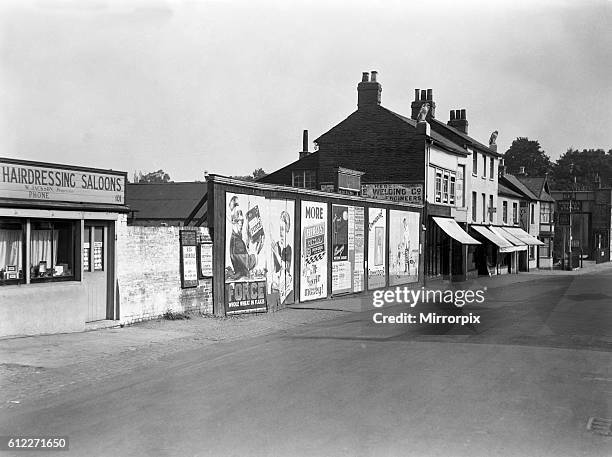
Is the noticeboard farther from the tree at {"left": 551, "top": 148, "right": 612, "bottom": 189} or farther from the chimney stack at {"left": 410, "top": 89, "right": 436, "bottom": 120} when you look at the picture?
the tree at {"left": 551, "top": 148, "right": 612, "bottom": 189}

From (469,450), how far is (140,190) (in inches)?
2192

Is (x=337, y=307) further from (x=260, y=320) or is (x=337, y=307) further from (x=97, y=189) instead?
(x=97, y=189)

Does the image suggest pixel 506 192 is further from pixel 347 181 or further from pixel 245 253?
pixel 245 253

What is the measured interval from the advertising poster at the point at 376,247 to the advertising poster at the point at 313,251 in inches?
175

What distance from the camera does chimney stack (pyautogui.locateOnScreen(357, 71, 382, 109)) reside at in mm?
36562

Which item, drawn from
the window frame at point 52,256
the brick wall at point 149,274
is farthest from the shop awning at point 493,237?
the window frame at point 52,256

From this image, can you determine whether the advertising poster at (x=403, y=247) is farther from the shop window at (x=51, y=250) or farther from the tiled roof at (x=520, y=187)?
the tiled roof at (x=520, y=187)

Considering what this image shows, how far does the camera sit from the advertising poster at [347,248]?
24.4m

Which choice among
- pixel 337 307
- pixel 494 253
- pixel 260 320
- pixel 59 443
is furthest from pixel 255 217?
pixel 494 253

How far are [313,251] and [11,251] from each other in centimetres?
1174

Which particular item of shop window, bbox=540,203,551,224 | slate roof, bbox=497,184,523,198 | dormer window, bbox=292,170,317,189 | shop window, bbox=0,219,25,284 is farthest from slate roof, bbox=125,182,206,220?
shop window, bbox=0,219,25,284

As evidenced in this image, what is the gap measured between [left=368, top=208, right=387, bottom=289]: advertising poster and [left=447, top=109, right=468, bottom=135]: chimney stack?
20.4 meters

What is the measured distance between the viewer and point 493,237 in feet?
141

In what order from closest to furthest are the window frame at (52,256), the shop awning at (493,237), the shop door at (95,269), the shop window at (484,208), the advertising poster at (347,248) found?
the window frame at (52,256) → the shop door at (95,269) → the advertising poster at (347,248) → the shop awning at (493,237) → the shop window at (484,208)
